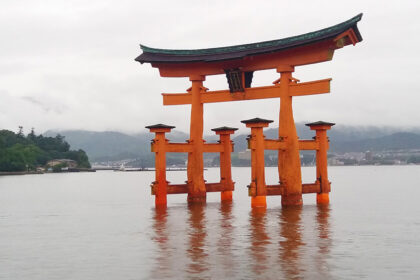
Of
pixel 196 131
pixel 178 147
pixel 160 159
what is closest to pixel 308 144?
pixel 196 131

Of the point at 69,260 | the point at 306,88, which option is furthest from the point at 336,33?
the point at 69,260

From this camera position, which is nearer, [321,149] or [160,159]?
[160,159]

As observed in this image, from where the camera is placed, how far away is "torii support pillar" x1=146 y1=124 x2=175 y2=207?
2802 cm

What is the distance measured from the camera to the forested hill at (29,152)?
397 feet

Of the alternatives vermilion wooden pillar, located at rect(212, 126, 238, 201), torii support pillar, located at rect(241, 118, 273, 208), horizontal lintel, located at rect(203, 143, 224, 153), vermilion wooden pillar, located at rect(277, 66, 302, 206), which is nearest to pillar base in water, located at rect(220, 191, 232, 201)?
vermilion wooden pillar, located at rect(212, 126, 238, 201)

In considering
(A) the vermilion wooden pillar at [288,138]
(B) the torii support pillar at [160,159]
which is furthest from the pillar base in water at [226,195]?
(A) the vermilion wooden pillar at [288,138]

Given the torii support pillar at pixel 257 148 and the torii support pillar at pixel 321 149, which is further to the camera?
the torii support pillar at pixel 321 149

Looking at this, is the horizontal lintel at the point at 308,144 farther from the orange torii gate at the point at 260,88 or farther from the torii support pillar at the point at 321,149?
the torii support pillar at the point at 321,149

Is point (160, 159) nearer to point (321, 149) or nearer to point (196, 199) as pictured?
point (196, 199)

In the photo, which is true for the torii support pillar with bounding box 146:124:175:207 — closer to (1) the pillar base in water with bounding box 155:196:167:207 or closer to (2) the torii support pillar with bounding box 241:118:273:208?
(1) the pillar base in water with bounding box 155:196:167:207

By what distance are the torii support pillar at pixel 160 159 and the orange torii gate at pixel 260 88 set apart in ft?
0.16

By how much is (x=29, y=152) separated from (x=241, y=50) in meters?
113

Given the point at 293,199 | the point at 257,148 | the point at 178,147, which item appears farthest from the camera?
the point at 178,147

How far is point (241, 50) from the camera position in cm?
2881
